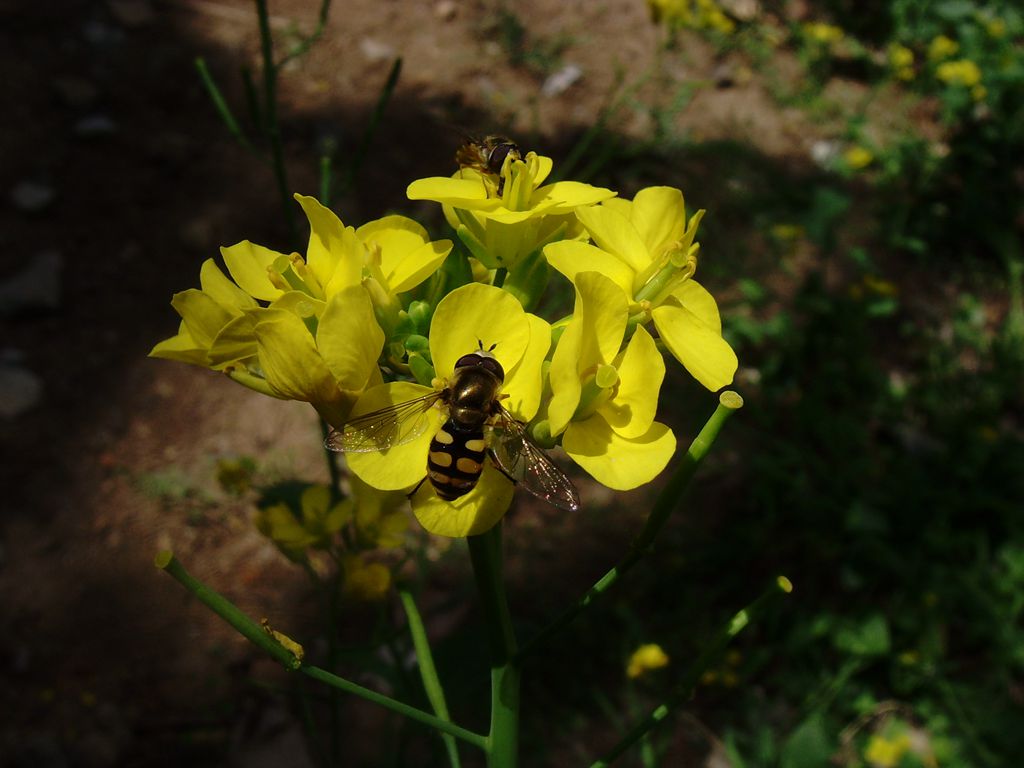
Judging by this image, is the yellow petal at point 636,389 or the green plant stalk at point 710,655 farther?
the green plant stalk at point 710,655

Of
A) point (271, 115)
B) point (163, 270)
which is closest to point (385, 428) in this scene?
point (271, 115)

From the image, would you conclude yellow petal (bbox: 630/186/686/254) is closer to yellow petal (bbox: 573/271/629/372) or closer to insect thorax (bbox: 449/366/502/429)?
yellow petal (bbox: 573/271/629/372)

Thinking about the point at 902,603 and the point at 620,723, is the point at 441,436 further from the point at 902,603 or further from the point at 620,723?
the point at 902,603

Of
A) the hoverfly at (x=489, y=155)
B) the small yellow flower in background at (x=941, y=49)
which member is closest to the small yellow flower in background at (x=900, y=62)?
the small yellow flower in background at (x=941, y=49)

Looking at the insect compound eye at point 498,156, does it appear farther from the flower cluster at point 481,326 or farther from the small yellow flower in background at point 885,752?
the small yellow flower in background at point 885,752

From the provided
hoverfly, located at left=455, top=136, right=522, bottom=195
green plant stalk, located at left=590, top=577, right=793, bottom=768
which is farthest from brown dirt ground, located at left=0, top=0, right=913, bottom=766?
green plant stalk, located at left=590, top=577, right=793, bottom=768

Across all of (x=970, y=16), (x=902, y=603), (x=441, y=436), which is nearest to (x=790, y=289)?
(x=902, y=603)

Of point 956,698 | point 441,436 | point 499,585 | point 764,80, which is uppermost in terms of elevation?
point 441,436

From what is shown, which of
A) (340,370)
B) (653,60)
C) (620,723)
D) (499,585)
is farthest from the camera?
(653,60)
